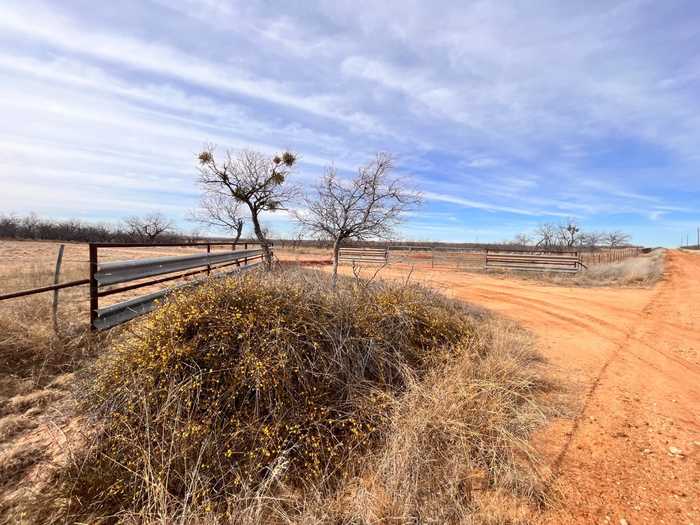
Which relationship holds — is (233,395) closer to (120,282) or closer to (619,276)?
(120,282)

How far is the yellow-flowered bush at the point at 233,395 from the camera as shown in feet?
8.07

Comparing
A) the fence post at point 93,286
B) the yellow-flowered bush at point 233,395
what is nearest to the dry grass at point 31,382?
the fence post at point 93,286

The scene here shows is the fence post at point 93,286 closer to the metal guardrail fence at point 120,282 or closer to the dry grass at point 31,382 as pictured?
the metal guardrail fence at point 120,282

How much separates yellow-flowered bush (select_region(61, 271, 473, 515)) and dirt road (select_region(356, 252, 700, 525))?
1526 millimetres

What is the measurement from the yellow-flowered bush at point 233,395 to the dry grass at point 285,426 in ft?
0.05

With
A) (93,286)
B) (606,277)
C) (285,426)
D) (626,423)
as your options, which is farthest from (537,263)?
(93,286)

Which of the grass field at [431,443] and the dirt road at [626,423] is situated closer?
the grass field at [431,443]

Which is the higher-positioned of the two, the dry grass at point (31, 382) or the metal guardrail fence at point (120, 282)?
the metal guardrail fence at point (120, 282)

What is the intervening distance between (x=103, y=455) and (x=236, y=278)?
6.32 ft

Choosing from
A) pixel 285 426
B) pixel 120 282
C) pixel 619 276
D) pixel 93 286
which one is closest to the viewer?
pixel 285 426

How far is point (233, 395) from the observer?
2.89 m

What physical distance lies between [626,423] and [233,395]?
3.85 metres

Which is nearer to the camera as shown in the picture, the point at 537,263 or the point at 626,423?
the point at 626,423

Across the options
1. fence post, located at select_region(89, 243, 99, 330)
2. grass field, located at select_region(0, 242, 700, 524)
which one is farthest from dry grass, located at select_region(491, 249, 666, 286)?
fence post, located at select_region(89, 243, 99, 330)
